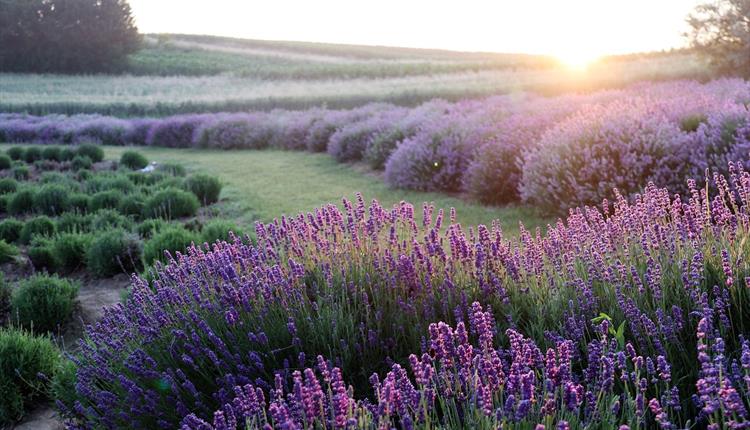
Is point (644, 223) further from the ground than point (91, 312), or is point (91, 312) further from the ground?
point (644, 223)

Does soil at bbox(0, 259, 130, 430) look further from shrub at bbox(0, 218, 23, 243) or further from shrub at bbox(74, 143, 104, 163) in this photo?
shrub at bbox(74, 143, 104, 163)

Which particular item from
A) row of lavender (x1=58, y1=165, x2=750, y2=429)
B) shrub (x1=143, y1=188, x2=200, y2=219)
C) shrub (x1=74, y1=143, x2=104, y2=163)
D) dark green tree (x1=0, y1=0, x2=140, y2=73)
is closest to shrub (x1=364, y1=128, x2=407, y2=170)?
shrub (x1=143, y1=188, x2=200, y2=219)

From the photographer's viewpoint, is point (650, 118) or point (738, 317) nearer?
point (738, 317)

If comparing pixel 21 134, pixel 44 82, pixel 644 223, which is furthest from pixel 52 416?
pixel 44 82

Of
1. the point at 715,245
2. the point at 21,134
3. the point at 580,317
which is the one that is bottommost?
the point at 21,134

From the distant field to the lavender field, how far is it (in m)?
6.62

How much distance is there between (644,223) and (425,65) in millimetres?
A: 43179

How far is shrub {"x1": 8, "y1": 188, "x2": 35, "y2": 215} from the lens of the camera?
9.59m

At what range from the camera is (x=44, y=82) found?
45.4m

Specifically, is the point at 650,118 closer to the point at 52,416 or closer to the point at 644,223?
the point at 644,223

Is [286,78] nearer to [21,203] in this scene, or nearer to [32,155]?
[32,155]

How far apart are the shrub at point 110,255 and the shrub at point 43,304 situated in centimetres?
114

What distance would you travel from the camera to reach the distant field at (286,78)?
21703 mm

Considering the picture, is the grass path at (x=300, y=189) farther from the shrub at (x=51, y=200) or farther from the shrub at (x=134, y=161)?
the shrub at (x=51, y=200)
